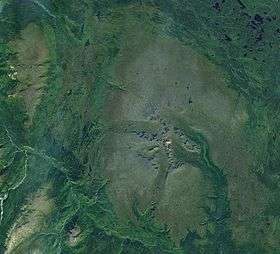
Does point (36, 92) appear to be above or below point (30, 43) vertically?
below

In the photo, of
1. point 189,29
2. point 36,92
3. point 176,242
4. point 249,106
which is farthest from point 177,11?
point 176,242

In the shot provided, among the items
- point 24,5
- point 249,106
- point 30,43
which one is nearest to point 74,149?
point 30,43

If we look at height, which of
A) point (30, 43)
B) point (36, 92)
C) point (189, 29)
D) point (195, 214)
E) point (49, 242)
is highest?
point (189, 29)

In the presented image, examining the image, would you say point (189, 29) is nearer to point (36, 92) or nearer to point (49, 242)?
point (36, 92)

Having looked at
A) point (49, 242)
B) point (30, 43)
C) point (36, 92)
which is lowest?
point (49, 242)

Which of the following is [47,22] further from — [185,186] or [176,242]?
[176,242]

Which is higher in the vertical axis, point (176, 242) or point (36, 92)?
point (36, 92)
